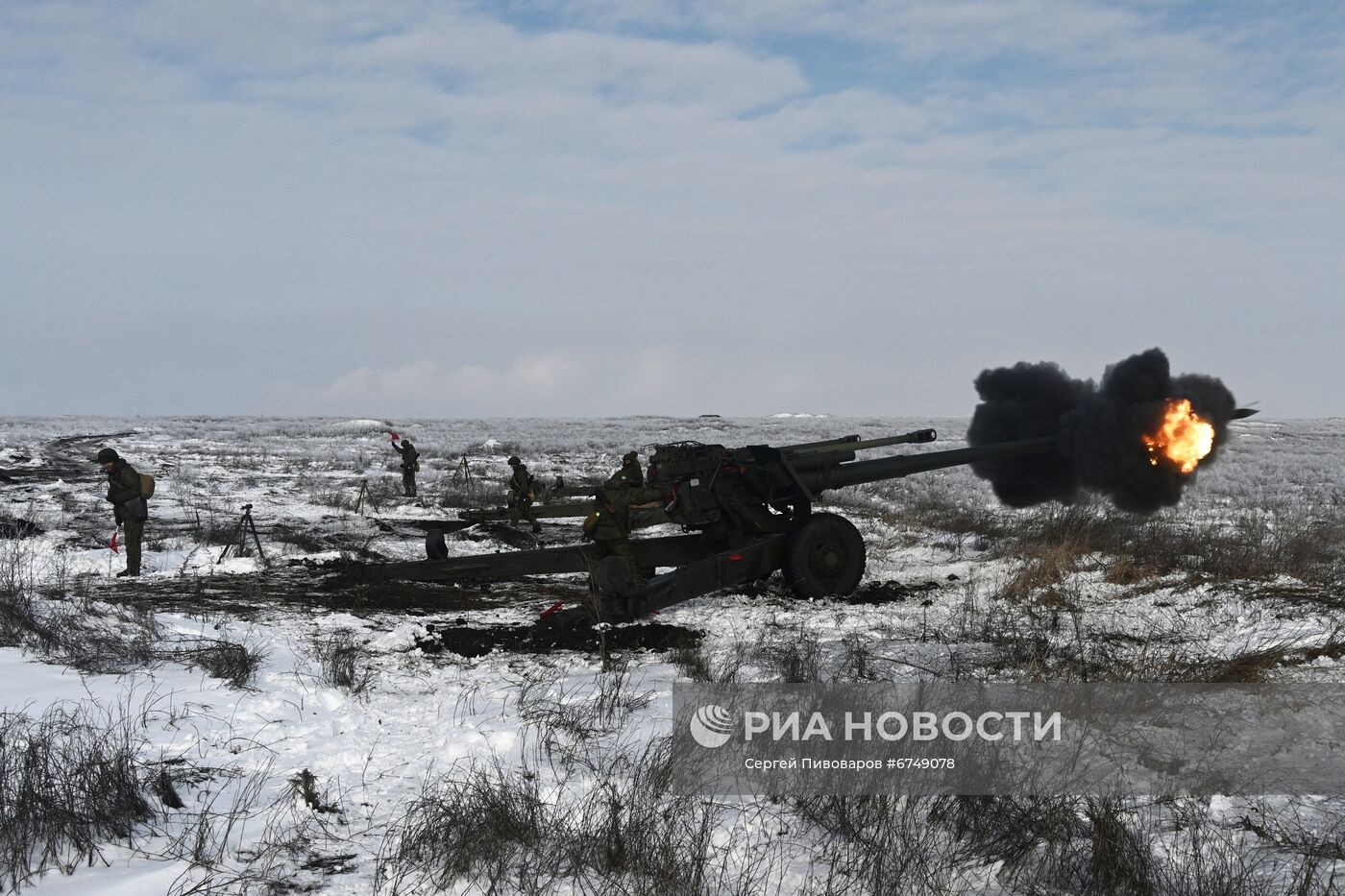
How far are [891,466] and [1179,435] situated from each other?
142 inches

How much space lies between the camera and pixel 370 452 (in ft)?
113

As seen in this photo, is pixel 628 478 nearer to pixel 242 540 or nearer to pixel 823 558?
pixel 823 558

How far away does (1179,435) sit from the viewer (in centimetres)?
1190

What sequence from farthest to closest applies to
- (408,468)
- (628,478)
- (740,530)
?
(408,468) → (740,530) → (628,478)

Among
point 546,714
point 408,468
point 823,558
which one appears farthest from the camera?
point 408,468

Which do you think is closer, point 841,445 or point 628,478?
point 628,478

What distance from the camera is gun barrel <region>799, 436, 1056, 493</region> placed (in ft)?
36.9

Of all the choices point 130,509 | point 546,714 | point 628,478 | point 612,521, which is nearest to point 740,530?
A: point 628,478

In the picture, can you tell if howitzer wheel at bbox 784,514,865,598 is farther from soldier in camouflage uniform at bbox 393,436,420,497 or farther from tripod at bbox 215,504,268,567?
soldier in camouflage uniform at bbox 393,436,420,497

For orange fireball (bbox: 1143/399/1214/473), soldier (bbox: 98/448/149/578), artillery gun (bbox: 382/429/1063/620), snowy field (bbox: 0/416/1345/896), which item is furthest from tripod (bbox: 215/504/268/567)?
orange fireball (bbox: 1143/399/1214/473)

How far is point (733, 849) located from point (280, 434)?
4642 centimetres

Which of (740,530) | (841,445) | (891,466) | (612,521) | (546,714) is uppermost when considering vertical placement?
(841,445)

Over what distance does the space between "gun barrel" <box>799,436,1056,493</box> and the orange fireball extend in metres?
1.59

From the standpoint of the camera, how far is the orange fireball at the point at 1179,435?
11.8 metres
